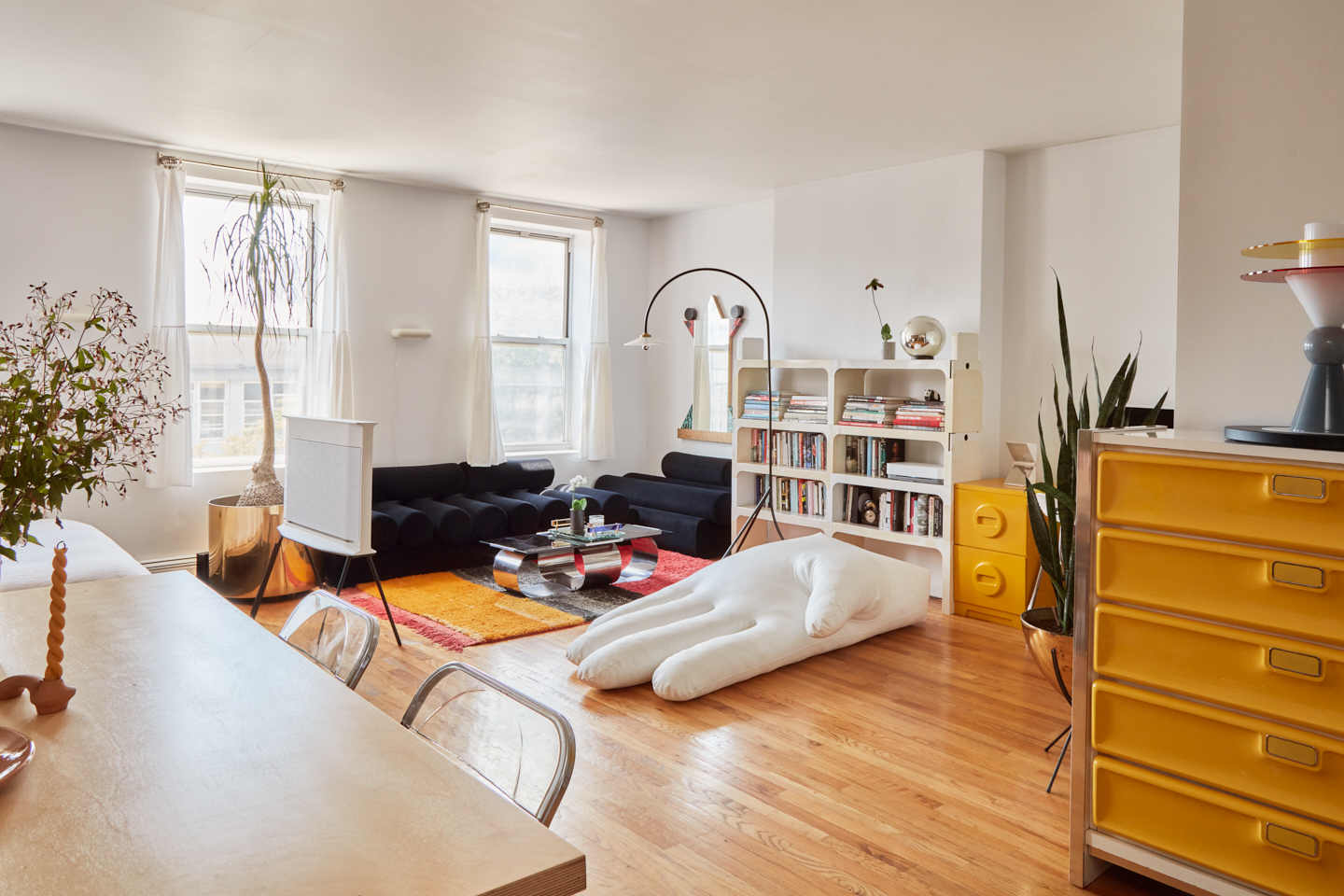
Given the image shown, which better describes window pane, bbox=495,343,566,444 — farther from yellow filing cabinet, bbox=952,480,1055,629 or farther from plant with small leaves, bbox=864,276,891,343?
yellow filing cabinet, bbox=952,480,1055,629

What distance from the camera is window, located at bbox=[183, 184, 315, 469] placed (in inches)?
231

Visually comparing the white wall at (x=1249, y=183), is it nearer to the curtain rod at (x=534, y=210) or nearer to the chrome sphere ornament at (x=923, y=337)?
the chrome sphere ornament at (x=923, y=337)

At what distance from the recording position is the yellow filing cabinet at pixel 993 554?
4.92 metres

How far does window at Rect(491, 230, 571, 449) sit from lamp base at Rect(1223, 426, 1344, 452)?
19.2 feet

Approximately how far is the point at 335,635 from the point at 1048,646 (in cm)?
225

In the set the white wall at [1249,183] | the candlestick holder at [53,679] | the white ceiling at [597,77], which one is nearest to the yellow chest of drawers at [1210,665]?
the white wall at [1249,183]

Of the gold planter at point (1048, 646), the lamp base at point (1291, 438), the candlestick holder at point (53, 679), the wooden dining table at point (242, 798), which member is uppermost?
the lamp base at point (1291, 438)

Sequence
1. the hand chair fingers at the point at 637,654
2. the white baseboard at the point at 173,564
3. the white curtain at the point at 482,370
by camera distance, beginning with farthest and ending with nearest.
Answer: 1. the white curtain at the point at 482,370
2. the white baseboard at the point at 173,564
3. the hand chair fingers at the point at 637,654

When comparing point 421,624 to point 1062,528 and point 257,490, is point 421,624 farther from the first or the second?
point 1062,528

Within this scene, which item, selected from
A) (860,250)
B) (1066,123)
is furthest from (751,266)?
(1066,123)

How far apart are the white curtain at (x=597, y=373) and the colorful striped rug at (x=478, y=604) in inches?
69.9

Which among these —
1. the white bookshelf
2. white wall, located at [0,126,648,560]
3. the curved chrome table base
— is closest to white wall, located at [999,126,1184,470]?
the white bookshelf

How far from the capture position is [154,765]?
1301mm

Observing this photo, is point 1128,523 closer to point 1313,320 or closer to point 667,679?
point 1313,320
